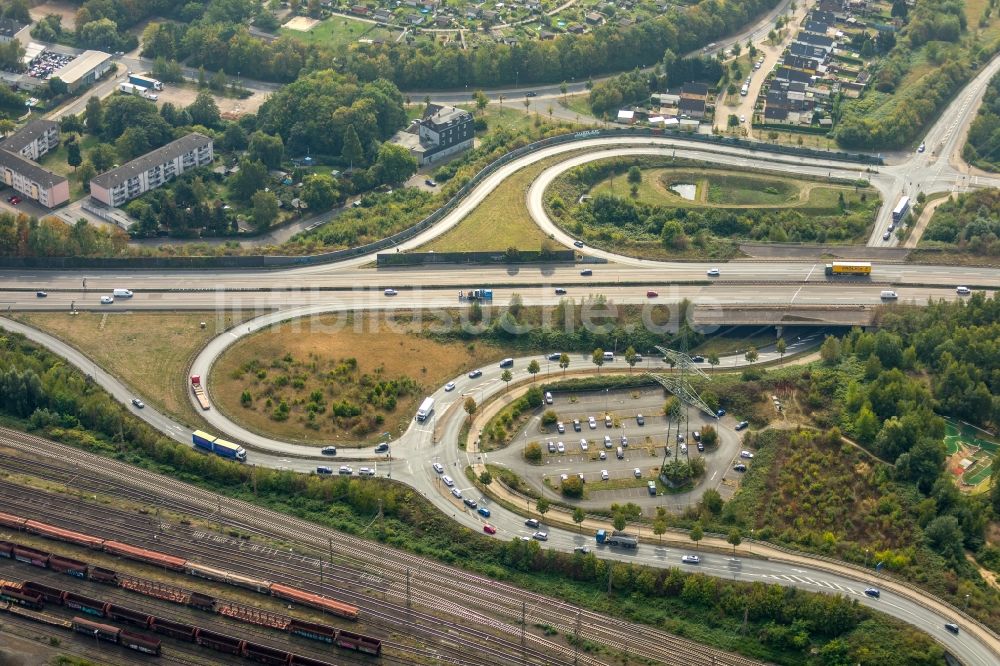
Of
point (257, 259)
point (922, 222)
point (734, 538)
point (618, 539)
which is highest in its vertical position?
point (922, 222)

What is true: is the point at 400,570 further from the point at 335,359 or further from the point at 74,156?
the point at 74,156

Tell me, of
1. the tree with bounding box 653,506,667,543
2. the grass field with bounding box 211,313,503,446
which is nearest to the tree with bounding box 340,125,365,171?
the grass field with bounding box 211,313,503,446

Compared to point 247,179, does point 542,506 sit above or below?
below

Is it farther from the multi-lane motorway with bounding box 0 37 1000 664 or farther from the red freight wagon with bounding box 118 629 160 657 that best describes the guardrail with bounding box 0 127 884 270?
the red freight wagon with bounding box 118 629 160 657

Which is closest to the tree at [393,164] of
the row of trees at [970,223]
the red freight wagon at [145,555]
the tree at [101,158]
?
the tree at [101,158]

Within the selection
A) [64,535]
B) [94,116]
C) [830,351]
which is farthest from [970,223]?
[94,116]
